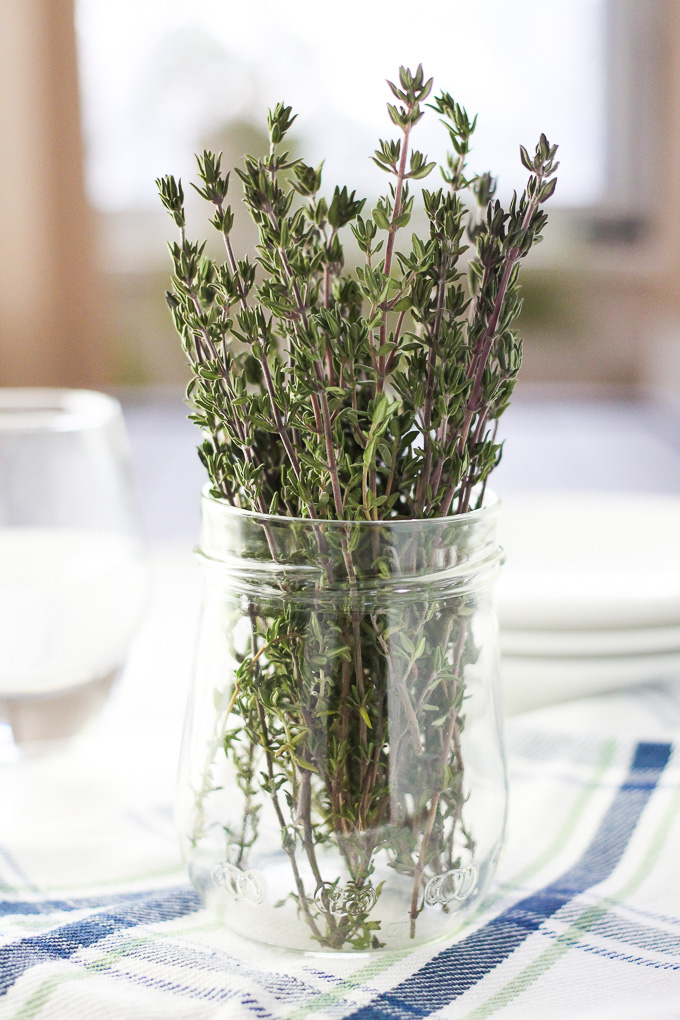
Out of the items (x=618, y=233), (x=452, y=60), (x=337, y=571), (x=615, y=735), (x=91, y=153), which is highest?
(x=452, y=60)

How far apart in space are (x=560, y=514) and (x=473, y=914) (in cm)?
38

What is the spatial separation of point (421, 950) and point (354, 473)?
152 millimetres

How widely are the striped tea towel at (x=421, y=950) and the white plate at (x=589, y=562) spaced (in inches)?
2.4

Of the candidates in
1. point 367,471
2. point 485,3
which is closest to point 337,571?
point 367,471

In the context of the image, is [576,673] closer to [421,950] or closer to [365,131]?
[421,950]

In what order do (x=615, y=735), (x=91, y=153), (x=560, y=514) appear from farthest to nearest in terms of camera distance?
(x=91, y=153), (x=560, y=514), (x=615, y=735)

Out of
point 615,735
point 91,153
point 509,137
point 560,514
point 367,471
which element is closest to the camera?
point 367,471

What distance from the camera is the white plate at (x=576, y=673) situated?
457mm

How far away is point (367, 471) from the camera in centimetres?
27

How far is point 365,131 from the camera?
128 inches

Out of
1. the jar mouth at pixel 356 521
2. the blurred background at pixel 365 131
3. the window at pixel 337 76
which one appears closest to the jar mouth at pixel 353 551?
the jar mouth at pixel 356 521

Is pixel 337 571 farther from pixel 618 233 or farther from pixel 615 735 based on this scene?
pixel 618 233

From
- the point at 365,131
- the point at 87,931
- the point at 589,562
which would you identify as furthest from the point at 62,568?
the point at 365,131

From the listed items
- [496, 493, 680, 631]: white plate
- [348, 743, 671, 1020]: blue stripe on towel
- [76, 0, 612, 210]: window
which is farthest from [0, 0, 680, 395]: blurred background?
[348, 743, 671, 1020]: blue stripe on towel
